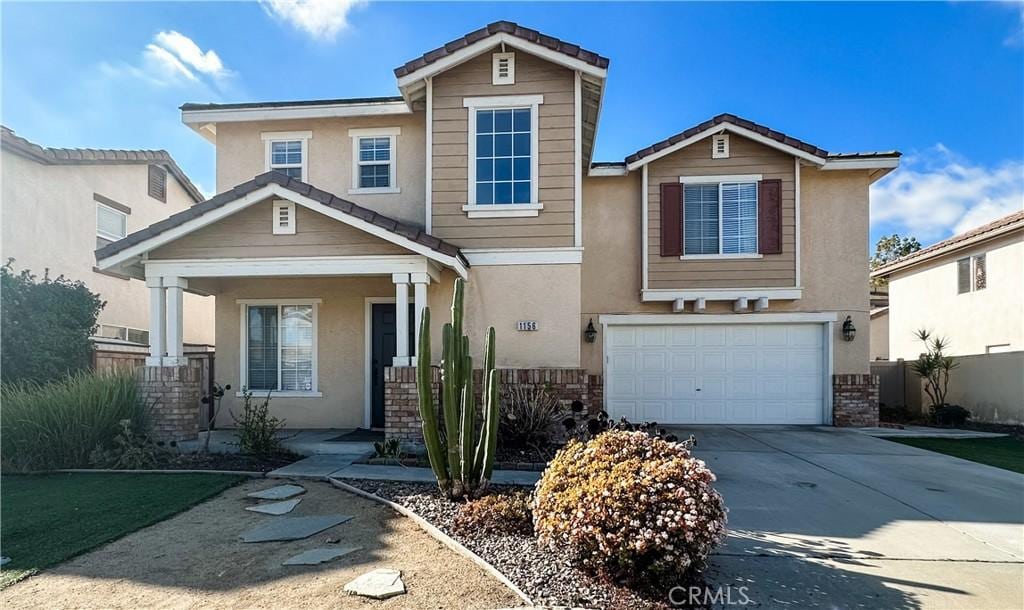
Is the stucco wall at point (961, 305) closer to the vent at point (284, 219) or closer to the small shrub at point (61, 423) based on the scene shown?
the vent at point (284, 219)

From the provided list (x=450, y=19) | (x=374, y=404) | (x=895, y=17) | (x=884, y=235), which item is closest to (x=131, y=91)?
(x=450, y=19)

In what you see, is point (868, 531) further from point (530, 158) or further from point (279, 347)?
point (279, 347)

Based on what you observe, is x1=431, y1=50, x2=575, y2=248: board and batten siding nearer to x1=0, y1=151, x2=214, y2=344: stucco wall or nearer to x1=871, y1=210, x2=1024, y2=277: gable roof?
x1=0, y1=151, x2=214, y2=344: stucco wall

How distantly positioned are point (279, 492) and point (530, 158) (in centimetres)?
652

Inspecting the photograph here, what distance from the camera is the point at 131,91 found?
420 inches

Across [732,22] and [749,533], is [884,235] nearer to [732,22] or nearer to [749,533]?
[732,22]

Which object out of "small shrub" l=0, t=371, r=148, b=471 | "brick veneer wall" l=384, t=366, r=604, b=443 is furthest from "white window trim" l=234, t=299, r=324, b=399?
"brick veneer wall" l=384, t=366, r=604, b=443

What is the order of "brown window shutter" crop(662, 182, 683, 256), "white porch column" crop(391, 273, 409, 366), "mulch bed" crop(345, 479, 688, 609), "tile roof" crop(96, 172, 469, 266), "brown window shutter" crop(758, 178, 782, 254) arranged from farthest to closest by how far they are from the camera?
"brown window shutter" crop(662, 182, 683, 256) < "brown window shutter" crop(758, 178, 782, 254) < "white porch column" crop(391, 273, 409, 366) < "tile roof" crop(96, 172, 469, 266) < "mulch bed" crop(345, 479, 688, 609)

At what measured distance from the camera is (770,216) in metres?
11.6

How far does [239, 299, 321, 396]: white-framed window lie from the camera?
420 inches

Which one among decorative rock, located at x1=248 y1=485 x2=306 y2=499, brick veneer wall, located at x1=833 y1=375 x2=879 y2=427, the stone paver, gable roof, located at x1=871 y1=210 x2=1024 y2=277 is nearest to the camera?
the stone paver

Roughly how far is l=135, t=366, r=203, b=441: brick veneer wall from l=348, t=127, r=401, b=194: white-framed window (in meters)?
4.53

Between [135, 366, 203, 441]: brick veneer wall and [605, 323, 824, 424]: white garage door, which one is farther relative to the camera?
[605, 323, 824, 424]: white garage door

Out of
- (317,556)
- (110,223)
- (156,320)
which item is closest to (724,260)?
(317,556)
